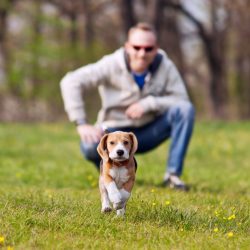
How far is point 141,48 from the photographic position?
6949 mm

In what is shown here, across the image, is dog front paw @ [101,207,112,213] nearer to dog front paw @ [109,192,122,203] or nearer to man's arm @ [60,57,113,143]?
dog front paw @ [109,192,122,203]

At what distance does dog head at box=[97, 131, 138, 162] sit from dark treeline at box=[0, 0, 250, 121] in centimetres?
1743

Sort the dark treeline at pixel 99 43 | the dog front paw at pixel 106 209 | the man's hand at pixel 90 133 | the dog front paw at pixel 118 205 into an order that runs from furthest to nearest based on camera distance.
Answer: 1. the dark treeline at pixel 99 43
2. the man's hand at pixel 90 133
3. the dog front paw at pixel 106 209
4. the dog front paw at pixel 118 205

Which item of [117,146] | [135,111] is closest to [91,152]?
[135,111]

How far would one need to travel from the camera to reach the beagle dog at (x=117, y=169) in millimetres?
4402

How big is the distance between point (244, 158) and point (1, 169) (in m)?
4.53

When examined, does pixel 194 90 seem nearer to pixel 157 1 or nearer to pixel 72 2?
pixel 72 2

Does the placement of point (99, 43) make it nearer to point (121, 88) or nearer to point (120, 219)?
point (121, 88)

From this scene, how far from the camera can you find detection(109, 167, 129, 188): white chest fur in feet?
14.6

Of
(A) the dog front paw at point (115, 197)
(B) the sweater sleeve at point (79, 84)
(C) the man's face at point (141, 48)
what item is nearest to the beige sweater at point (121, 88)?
(B) the sweater sleeve at point (79, 84)

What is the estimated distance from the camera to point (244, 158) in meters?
12.1

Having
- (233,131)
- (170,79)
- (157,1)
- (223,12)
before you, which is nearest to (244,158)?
(233,131)

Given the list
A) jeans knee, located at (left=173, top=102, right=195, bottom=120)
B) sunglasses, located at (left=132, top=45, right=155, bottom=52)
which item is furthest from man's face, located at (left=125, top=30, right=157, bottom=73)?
jeans knee, located at (left=173, top=102, right=195, bottom=120)

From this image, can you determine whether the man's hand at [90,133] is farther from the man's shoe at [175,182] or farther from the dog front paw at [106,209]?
the dog front paw at [106,209]
